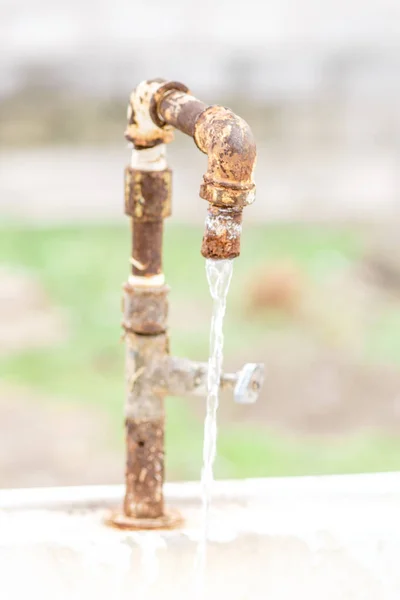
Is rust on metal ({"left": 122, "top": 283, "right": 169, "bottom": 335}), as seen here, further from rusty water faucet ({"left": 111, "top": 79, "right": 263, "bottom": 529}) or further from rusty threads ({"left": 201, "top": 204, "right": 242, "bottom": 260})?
rusty threads ({"left": 201, "top": 204, "right": 242, "bottom": 260})

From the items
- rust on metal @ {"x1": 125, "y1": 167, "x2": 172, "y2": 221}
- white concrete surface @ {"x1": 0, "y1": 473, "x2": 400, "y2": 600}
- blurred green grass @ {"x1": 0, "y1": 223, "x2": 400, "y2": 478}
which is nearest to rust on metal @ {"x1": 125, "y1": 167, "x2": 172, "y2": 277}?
rust on metal @ {"x1": 125, "y1": 167, "x2": 172, "y2": 221}

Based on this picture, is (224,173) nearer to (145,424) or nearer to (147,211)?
(147,211)

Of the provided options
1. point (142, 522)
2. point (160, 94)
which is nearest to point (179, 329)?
point (142, 522)

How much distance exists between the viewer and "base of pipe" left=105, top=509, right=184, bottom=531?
79 cm

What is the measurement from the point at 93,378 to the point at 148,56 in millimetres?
1226

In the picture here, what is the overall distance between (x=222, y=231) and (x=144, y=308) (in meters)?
0.17

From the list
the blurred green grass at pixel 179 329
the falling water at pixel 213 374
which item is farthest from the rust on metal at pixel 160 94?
the blurred green grass at pixel 179 329

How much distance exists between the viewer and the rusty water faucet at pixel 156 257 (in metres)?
Answer: 0.60

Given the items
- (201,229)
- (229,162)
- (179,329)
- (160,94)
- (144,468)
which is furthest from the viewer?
(201,229)

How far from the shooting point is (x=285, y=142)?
311 cm

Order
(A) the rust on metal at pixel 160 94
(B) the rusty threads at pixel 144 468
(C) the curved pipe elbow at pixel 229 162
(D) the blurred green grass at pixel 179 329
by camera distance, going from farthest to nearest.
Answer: (D) the blurred green grass at pixel 179 329 → (B) the rusty threads at pixel 144 468 → (A) the rust on metal at pixel 160 94 → (C) the curved pipe elbow at pixel 229 162

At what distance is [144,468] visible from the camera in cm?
79

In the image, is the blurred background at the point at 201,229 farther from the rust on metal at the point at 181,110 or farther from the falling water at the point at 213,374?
the rust on metal at the point at 181,110

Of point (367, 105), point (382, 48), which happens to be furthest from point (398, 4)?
→ point (367, 105)
